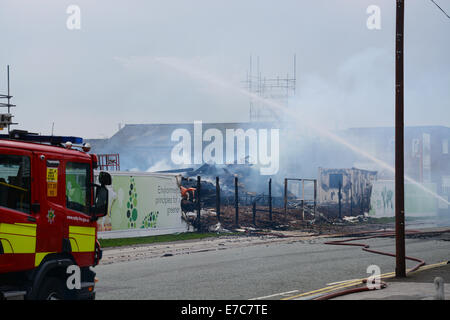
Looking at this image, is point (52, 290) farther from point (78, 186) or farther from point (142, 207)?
point (142, 207)

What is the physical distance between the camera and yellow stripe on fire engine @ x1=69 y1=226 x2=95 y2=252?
9484 millimetres

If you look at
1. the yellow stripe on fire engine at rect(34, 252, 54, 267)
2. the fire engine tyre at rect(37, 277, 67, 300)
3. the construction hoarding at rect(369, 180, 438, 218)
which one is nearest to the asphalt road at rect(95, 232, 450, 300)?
the fire engine tyre at rect(37, 277, 67, 300)

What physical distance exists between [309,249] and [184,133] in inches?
2483

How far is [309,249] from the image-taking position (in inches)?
910

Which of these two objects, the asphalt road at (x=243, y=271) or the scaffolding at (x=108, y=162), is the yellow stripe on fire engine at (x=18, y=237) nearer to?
the asphalt road at (x=243, y=271)

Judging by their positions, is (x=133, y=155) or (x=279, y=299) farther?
(x=133, y=155)

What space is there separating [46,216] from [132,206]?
739 inches

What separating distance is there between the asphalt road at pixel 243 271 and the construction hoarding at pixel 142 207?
5.76m

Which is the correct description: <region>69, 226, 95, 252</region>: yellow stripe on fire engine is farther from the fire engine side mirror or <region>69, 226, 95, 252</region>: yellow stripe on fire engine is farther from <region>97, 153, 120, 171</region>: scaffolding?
<region>97, 153, 120, 171</region>: scaffolding

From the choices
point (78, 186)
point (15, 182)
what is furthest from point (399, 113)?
point (15, 182)

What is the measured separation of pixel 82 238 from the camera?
977 cm
